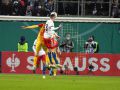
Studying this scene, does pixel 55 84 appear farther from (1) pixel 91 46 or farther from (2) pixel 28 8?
(2) pixel 28 8

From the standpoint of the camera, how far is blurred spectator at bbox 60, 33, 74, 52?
32.2 m

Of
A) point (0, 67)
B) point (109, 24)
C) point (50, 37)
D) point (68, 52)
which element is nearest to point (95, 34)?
point (109, 24)

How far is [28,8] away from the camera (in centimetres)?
3500

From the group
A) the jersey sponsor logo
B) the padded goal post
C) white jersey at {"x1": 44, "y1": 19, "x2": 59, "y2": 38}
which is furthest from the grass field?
the padded goal post

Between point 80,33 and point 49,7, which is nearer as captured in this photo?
point 80,33

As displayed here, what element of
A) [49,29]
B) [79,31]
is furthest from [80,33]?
[49,29]

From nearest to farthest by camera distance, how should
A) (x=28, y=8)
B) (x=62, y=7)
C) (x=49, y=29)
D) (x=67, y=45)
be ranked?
(x=49, y=29)
(x=67, y=45)
(x=28, y=8)
(x=62, y=7)

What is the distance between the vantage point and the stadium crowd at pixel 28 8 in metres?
34.7

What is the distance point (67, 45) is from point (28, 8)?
4189 mm

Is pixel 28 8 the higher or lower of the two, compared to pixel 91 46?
higher

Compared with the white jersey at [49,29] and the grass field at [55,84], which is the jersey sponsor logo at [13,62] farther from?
the grass field at [55,84]

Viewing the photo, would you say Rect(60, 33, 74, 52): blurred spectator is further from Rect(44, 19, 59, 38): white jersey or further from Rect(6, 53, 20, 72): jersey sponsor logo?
Rect(44, 19, 59, 38): white jersey

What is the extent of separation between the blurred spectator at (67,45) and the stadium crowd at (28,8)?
275cm

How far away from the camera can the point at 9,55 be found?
29719 mm
